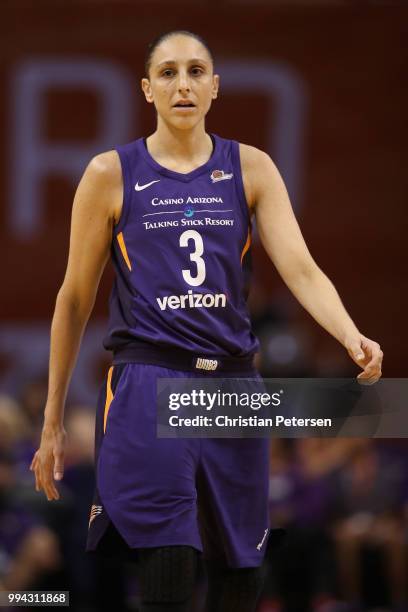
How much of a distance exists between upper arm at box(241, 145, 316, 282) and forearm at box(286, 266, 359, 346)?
37 mm

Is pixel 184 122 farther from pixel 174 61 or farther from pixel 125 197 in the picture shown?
pixel 125 197

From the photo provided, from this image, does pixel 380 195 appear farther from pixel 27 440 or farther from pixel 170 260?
pixel 170 260

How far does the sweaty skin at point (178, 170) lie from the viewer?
493 cm

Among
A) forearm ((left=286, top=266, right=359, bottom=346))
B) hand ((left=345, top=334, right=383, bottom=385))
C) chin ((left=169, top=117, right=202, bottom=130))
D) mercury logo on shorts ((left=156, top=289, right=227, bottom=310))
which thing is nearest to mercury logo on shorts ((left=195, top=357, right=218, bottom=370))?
mercury logo on shorts ((left=156, top=289, right=227, bottom=310))

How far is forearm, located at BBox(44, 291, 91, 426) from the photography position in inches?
200

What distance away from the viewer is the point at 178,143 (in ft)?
16.6

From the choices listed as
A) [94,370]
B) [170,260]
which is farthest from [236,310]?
[94,370]

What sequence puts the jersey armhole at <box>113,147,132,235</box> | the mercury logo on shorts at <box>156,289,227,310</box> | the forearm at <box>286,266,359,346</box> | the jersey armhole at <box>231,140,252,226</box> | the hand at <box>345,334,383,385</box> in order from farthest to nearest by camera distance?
the jersey armhole at <box>231,140,252,226</box>, the jersey armhole at <box>113,147,132,235</box>, the mercury logo on shorts at <box>156,289,227,310</box>, the forearm at <box>286,266,359,346</box>, the hand at <box>345,334,383,385</box>

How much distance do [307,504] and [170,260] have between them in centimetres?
442

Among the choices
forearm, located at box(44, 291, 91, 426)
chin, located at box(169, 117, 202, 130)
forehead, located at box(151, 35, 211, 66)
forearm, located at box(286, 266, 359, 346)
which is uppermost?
forehead, located at box(151, 35, 211, 66)

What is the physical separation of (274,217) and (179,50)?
2.37 ft

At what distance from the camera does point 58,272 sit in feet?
38.8

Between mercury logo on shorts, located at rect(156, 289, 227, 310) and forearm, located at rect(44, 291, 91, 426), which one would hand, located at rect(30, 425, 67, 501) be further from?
mercury logo on shorts, located at rect(156, 289, 227, 310)

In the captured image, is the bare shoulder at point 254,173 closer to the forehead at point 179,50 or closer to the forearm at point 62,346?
the forehead at point 179,50
